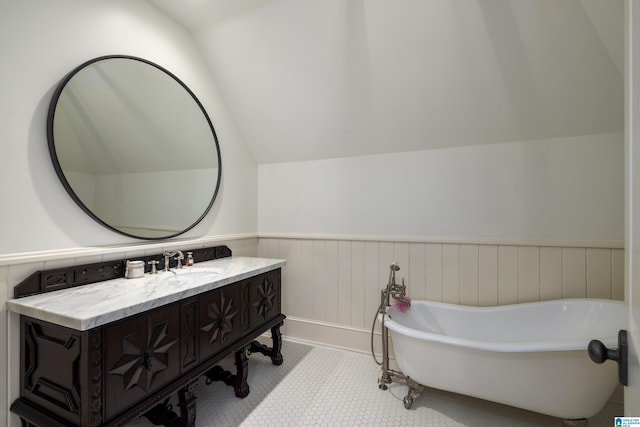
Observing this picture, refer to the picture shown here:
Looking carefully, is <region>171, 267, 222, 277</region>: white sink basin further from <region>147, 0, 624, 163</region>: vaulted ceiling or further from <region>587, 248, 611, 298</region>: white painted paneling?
<region>587, 248, 611, 298</region>: white painted paneling

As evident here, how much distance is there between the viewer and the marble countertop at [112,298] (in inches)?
42.5

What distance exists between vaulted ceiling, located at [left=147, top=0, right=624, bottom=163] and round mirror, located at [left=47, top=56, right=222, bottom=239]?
21.2 inches

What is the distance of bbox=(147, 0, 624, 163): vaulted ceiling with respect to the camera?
1585 millimetres

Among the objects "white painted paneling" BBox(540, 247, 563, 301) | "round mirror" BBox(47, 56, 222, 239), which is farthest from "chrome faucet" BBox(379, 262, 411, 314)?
"round mirror" BBox(47, 56, 222, 239)

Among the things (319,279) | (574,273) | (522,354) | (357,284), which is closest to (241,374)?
(319,279)

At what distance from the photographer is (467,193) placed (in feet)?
6.93

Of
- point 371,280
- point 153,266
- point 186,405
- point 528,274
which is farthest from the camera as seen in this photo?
point 371,280

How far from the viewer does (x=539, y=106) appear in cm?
182

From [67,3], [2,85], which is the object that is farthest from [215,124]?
[2,85]

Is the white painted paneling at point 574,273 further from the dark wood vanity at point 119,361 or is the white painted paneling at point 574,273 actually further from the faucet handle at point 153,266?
the faucet handle at point 153,266

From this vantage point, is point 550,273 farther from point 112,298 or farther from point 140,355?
point 112,298

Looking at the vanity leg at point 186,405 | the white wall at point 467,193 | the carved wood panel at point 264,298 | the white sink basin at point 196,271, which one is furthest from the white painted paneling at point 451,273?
the vanity leg at point 186,405

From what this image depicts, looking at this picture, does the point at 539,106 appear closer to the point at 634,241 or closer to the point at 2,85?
the point at 634,241

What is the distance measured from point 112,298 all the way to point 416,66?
216cm
